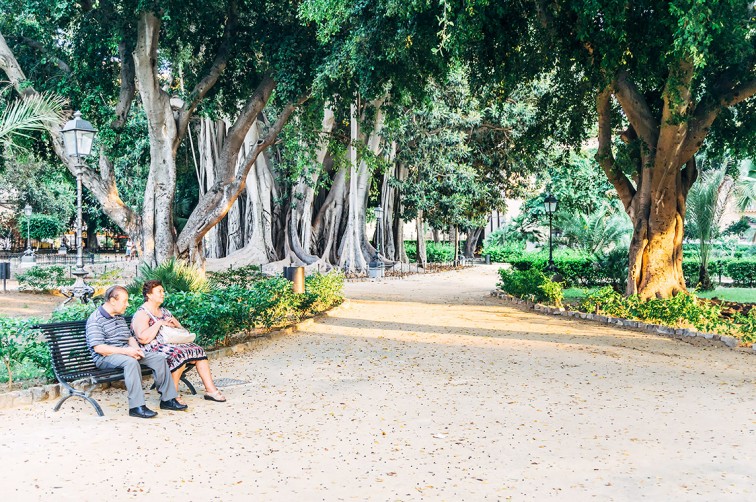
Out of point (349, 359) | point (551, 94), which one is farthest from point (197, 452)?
point (551, 94)

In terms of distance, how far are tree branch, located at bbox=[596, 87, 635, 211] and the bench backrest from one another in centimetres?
1060

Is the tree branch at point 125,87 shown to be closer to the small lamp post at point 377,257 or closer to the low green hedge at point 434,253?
the small lamp post at point 377,257

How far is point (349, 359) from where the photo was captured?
8.69 metres

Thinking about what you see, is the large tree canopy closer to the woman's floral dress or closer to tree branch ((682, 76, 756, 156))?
tree branch ((682, 76, 756, 156))

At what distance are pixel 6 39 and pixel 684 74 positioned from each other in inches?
568

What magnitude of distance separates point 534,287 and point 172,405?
425 inches

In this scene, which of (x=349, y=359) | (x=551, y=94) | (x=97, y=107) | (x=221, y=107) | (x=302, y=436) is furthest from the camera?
(x=221, y=107)

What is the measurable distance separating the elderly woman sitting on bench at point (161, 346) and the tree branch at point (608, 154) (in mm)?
9938

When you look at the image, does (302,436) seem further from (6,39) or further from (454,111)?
(454,111)

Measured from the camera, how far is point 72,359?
6223mm

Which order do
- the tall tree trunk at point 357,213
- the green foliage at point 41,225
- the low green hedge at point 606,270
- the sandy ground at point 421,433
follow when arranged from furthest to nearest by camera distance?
the green foliage at point 41,225
the tall tree trunk at point 357,213
the low green hedge at point 606,270
the sandy ground at point 421,433

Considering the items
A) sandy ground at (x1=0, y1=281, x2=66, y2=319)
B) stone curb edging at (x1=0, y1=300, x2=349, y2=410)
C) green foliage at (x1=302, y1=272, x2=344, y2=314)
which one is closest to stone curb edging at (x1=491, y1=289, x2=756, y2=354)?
green foliage at (x1=302, y1=272, x2=344, y2=314)

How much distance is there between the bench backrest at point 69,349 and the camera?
5.96 m

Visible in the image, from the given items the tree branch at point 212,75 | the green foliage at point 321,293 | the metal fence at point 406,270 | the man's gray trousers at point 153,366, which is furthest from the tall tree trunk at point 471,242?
the man's gray trousers at point 153,366
